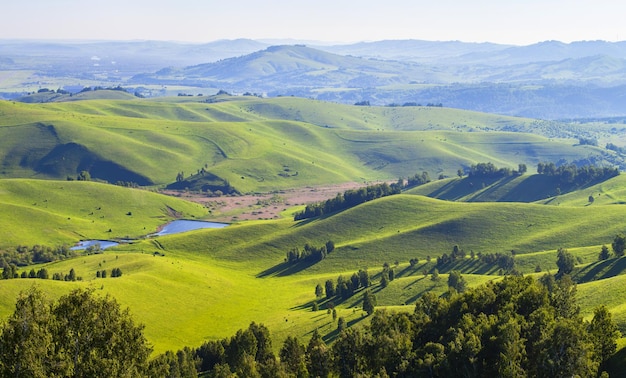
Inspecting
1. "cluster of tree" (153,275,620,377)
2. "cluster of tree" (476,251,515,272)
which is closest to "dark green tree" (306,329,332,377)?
"cluster of tree" (153,275,620,377)

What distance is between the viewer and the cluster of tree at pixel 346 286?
179000 millimetres

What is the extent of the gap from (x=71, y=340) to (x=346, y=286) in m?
126

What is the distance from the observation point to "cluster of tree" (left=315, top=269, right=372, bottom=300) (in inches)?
7047

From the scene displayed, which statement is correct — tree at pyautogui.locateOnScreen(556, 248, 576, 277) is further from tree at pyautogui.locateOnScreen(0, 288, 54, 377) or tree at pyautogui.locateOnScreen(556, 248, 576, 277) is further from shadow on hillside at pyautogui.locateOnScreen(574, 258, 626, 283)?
tree at pyautogui.locateOnScreen(0, 288, 54, 377)

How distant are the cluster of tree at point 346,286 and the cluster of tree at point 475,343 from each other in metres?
71.3

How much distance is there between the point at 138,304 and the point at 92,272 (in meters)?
44.1

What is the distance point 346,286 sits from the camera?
591 feet

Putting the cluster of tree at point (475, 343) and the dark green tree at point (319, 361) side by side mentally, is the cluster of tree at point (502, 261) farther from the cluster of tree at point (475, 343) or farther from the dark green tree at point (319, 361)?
the dark green tree at point (319, 361)

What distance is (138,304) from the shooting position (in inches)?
6403

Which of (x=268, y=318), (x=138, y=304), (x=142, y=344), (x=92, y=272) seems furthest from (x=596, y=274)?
(x=92, y=272)

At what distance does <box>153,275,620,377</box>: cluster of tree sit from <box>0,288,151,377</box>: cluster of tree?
34.3ft

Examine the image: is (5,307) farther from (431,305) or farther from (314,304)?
(431,305)

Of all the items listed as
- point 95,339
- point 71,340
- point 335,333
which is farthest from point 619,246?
point 71,340

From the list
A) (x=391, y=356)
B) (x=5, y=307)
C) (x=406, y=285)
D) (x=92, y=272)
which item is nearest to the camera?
(x=391, y=356)
